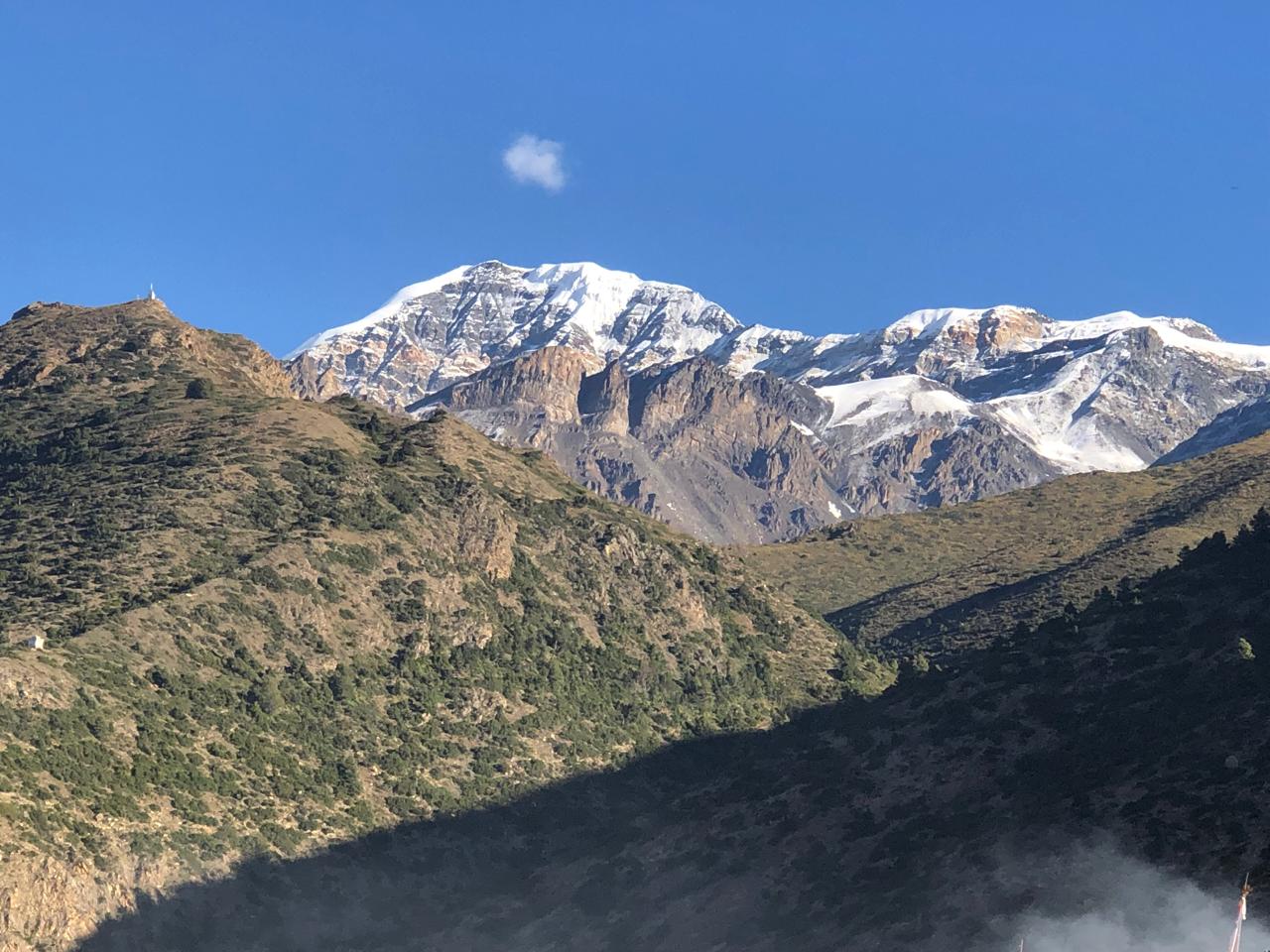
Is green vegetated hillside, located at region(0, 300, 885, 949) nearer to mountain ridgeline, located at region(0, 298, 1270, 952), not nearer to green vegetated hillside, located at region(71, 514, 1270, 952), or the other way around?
mountain ridgeline, located at region(0, 298, 1270, 952)

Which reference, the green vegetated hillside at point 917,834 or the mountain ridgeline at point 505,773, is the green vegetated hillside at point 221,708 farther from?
the green vegetated hillside at point 917,834

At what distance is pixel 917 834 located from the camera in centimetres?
14262

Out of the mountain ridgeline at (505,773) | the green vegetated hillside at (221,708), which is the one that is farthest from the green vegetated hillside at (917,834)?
the green vegetated hillside at (221,708)

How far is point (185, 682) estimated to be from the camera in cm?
16912

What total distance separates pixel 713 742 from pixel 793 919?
58476 millimetres

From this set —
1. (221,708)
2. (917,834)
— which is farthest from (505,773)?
(917,834)

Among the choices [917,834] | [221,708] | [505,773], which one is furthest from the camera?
[505,773]

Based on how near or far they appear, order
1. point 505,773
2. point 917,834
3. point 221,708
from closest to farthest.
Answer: point 917,834 → point 221,708 → point 505,773

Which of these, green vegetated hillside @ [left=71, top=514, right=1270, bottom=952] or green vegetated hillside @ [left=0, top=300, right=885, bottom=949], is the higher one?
green vegetated hillside @ [left=0, top=300, right=885, bottom=949]

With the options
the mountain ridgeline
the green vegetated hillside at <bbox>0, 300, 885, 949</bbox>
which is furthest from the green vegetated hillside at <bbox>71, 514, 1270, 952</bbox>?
the green vegetated hillside at <bbox>0, 300, 885, 949</bbox>

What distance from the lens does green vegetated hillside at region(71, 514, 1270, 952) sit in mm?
123250

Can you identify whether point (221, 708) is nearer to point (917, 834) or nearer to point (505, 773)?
point (505, 773)

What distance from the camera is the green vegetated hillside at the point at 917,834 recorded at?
404 feet


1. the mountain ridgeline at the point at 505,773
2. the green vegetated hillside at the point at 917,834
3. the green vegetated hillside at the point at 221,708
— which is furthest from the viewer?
the green vegetated hillside at the point at 221,708
